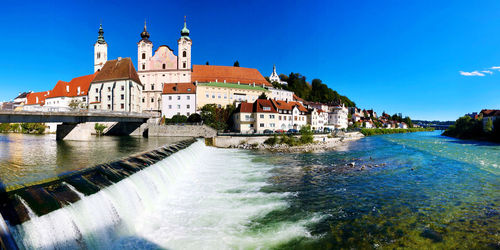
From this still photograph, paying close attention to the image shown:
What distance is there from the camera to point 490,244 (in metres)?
7.11

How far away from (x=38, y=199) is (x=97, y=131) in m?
52.2

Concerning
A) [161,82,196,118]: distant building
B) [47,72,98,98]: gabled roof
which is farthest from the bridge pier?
[47,72,98,98]: gabled roof

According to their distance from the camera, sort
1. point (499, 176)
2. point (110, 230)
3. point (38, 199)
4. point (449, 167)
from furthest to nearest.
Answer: point (449, 167)
point (499, 176)
point (110, 230)
point (38, 199)

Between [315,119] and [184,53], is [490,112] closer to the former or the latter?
[315,119]

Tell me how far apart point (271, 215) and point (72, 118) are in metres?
33.9

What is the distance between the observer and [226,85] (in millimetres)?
69375

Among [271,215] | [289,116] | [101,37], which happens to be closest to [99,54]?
[101,37]

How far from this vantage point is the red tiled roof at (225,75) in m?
73.8

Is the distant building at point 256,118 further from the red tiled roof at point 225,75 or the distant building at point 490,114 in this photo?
the distant building at point 490,114

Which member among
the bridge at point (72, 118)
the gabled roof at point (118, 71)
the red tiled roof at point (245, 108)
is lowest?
the bridge at point (72, 118)

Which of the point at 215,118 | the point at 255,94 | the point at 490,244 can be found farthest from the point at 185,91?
the point at 490,244

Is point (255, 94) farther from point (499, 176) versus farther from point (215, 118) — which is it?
point (499, 176)

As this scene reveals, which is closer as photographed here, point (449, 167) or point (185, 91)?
point (449, 167)

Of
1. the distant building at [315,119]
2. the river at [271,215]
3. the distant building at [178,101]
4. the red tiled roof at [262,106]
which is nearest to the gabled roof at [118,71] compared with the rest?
the distant building at [178,101]
